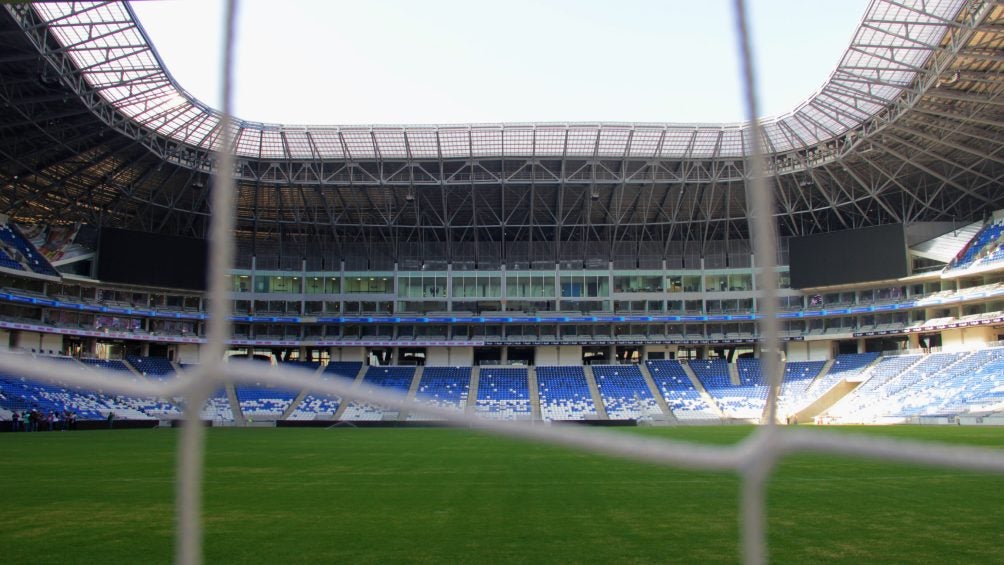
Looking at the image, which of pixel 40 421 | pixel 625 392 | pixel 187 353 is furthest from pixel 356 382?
pixel 40 421

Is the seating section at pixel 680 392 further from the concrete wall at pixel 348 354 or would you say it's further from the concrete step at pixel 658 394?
the concrete wall at pixel 348 354

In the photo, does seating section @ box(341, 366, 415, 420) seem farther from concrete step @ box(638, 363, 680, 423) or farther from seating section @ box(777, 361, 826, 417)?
seating section @ box(777, 361, 826, 417)

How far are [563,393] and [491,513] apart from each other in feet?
139

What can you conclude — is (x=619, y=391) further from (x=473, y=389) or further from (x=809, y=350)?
(x=809, y=350)

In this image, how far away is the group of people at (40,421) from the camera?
3544cm

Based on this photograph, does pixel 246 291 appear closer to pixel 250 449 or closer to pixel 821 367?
pixel 250 449

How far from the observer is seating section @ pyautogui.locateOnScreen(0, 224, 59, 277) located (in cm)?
4631

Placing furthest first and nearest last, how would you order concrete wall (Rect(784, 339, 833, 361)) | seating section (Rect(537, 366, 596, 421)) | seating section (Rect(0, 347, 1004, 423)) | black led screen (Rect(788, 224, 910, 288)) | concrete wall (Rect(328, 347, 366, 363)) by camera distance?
concrete wall (Rect(328, 347, 366, 363)) < concrete wall (Rect(784, 339, 833, 361)) < seating section (Rect(537, 366, 596, 421)) < black led screen (Rect(788, 224, 910, 288)) < seating section (Rect(0, 347, 1004, 423))

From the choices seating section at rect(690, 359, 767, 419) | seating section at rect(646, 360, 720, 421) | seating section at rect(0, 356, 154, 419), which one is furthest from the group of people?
seating section at rect(690, 359, 767, 419)

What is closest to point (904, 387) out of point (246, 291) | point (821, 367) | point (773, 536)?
point (821, 367)

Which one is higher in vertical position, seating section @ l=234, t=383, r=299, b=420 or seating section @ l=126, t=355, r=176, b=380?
seating section @ l=126, t=355, r=176, b=380

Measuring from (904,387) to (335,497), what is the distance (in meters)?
41.9

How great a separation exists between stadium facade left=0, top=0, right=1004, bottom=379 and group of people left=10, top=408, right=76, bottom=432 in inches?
430

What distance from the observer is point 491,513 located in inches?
472
